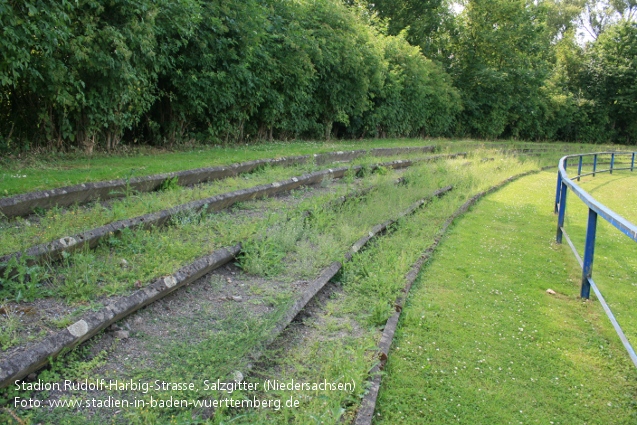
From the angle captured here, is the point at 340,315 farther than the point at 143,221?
No

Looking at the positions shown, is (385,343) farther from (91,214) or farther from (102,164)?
(102,164)

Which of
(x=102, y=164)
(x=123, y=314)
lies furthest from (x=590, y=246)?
(x=102, y=164)

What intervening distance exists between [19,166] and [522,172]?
16.6 metres

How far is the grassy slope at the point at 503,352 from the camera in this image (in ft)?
12.0

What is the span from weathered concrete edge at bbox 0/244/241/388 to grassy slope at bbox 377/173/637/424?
83.2 inches

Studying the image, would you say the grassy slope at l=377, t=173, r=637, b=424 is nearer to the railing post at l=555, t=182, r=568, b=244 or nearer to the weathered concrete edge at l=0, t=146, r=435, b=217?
the railing post at l=555, t=182, r=568, b=244

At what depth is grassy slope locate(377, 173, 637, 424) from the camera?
144 inches

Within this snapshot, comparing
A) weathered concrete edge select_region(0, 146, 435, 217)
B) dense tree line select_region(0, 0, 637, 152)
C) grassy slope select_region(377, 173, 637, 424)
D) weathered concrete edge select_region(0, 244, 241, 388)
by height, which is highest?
dense tree line select_region(0, 0, 637, 152)

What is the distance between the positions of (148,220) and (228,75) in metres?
6.95

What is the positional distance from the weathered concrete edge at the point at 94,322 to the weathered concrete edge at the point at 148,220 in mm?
1048

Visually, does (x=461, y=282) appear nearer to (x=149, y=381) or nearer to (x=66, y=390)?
(x=149, y=381)

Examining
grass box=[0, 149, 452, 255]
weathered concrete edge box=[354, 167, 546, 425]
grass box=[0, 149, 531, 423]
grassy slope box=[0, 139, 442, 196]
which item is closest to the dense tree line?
grassy slope box=[0, 139, 442, 196]

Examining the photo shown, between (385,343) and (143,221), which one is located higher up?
(143,221)

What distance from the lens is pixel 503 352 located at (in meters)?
4.51
